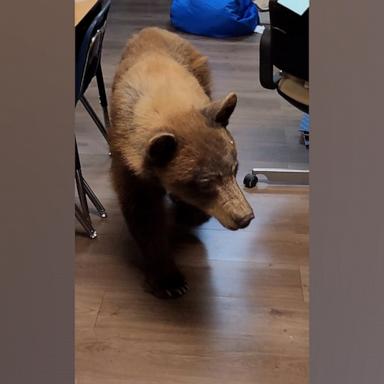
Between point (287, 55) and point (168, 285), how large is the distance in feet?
3.00

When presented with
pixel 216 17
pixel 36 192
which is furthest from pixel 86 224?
pixel 216 17

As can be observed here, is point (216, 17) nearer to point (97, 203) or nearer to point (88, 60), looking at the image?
point (97, 203)

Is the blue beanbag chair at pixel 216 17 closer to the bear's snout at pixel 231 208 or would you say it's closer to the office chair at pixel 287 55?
the office chair at pixel 287 55

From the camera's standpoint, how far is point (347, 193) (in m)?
1.27

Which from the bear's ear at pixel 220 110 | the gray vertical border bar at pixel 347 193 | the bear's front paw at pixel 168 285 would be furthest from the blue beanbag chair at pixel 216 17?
the gray vertical border bar at pixel 347 193

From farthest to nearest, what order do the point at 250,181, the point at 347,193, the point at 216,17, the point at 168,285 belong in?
the point at 216,17, the point at 250,181, the point at 168,285, the point at 347,193

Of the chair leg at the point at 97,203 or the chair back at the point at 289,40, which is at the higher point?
the chair back at the point at 289,40

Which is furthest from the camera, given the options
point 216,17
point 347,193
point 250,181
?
point 216,17

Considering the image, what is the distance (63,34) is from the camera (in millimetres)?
1211

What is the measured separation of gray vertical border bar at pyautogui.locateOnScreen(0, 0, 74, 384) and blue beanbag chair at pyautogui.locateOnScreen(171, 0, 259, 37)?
3540 millimetres

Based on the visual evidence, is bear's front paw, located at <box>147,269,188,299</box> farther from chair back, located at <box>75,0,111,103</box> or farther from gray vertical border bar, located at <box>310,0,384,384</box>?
gray vertical border bar, located at <box>310,0,384,384</box>

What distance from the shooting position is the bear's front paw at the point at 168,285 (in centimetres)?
245

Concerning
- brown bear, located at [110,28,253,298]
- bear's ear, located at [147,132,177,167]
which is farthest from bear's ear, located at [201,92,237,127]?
bear's ear, located at [147,132,177,167]

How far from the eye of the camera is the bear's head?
2252mm
